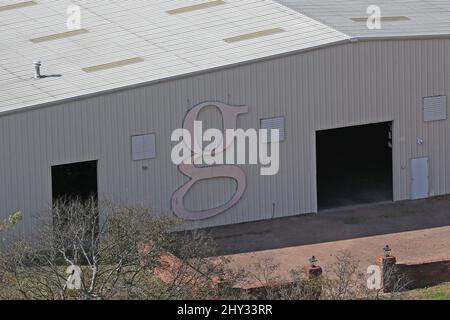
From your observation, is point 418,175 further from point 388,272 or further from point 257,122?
point 388,272

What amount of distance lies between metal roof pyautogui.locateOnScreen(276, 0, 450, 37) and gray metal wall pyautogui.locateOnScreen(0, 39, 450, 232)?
2.40 feet

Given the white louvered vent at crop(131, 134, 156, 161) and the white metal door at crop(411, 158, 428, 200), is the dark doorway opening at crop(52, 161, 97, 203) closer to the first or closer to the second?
the white louvered vent at crop(131, 134, 156, 161)

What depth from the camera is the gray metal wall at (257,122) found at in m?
42.5

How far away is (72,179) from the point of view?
4366 cm

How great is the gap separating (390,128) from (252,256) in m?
8.01

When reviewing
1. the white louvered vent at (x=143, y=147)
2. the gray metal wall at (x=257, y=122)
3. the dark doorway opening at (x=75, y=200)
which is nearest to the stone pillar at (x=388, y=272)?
the gray metal wall at (x=257, y=122)

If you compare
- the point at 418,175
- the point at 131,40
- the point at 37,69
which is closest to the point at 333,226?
the point at 418,175

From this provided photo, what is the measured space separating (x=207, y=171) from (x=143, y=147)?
227 cm

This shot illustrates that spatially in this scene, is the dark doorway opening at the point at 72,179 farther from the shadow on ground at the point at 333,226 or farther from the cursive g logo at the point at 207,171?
the shadow on ground at the point at 333,226

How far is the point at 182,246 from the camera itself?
37375mm

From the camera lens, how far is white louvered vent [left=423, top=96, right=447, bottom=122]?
47.8 metres

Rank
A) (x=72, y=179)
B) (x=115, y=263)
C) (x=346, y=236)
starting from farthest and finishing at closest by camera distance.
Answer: (x=346, y=236)
(x=72, y=179)
(x=115, y=263)

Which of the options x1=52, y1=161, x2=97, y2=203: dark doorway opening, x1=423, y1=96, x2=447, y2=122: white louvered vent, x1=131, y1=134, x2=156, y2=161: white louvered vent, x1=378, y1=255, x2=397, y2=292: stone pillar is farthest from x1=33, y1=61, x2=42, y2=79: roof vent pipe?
x1=423, y1=96, x2=447, y2=122: white louvered vent

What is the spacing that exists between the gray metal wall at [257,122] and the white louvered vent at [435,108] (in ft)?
0.63
